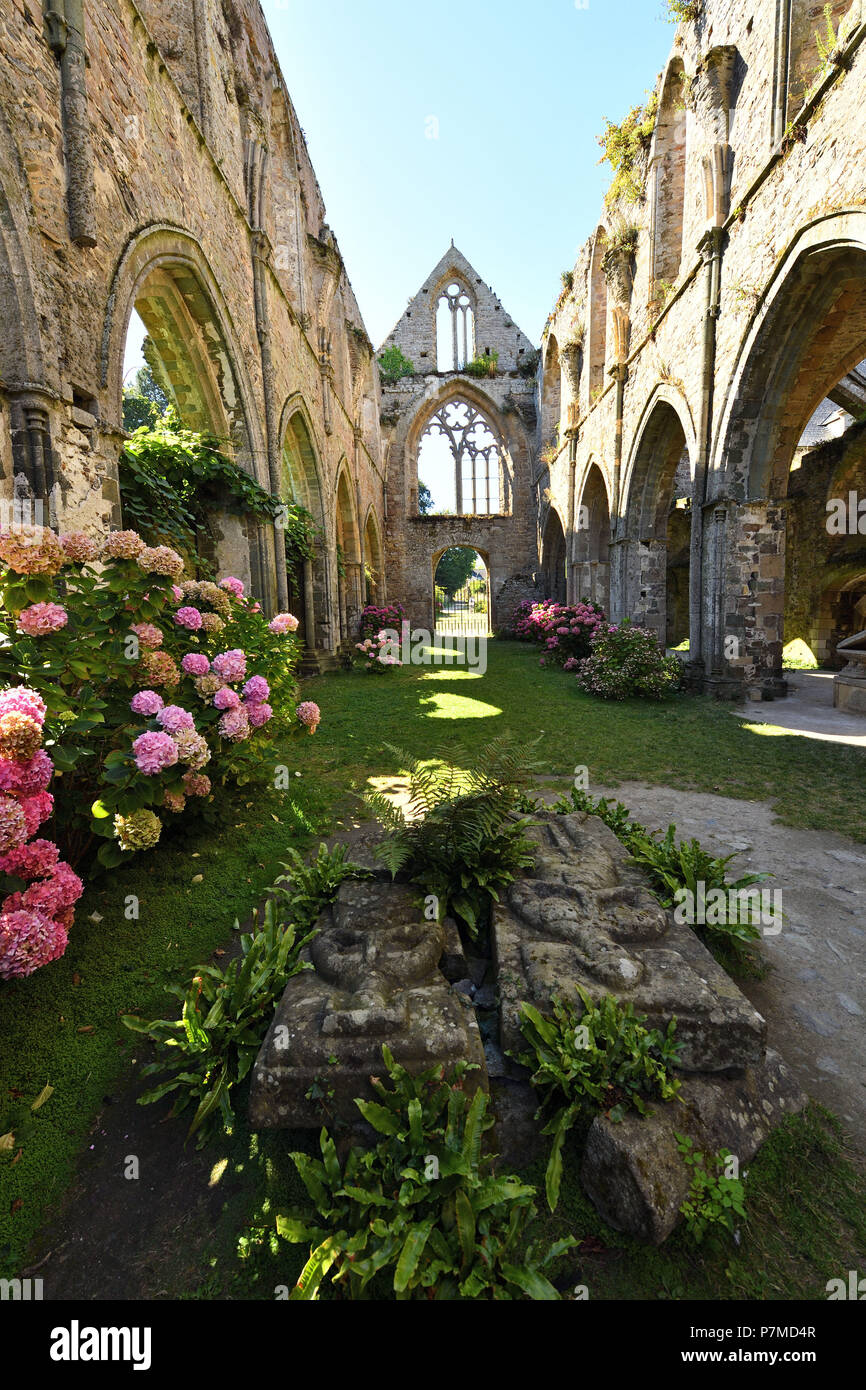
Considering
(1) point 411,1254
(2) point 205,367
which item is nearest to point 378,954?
(1) point 411,1254

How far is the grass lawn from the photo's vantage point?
5.67ft

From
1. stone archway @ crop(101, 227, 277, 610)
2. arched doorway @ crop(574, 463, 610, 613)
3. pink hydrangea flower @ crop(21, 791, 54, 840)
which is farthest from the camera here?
arched doorway @ crop(574, 463, 610, 613)

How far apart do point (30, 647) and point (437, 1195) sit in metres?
2.20

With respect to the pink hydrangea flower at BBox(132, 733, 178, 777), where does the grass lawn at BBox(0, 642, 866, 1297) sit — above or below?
below

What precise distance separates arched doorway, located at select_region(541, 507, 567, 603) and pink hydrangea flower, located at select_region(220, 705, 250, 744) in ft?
60.1

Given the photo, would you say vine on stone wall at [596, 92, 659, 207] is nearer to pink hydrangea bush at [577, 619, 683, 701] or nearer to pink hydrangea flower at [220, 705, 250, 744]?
pink hydrangea bush at [577, 619, 683, 701]

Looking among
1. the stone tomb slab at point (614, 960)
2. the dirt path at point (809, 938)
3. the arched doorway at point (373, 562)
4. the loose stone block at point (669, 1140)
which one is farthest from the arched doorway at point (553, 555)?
the loose stone block at point (669, 1140)

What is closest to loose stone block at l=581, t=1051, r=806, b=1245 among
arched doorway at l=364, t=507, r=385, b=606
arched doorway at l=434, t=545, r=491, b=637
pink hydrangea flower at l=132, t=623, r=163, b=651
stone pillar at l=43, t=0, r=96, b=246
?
pink hydrangea flower at l=132, t=623, r=163, b=651

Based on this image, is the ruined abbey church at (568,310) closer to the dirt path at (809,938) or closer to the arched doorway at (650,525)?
the arched doorway at (650,525)

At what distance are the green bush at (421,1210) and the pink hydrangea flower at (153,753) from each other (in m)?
1.28

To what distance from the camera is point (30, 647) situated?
2.11 m

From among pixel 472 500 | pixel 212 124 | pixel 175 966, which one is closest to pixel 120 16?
pixel 212 124

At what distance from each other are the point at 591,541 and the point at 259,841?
574 inches
